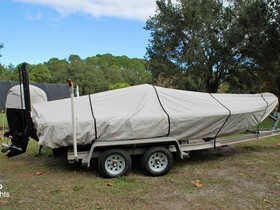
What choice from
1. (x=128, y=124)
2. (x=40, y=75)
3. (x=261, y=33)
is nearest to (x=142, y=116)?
(x=128, y=124)

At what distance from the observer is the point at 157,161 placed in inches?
235

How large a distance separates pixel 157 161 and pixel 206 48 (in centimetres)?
1818

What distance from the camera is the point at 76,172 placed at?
6160 millimetres

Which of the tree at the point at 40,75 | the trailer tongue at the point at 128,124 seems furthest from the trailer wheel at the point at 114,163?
the tree at the point at 40,75

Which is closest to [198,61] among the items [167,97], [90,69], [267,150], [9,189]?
[267,150]

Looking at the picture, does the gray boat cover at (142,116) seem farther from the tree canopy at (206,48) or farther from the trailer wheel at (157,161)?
the tree canopy at (206,48)

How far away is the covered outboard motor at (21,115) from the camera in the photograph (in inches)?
245

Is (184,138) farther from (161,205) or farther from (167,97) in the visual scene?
(161,205)

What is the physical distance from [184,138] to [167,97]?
3.08ft

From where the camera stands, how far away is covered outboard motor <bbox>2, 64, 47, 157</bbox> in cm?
622

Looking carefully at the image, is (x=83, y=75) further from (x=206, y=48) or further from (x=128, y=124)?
(x=128, y=124)

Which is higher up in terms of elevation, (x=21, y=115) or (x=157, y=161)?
(x=21, y=115)

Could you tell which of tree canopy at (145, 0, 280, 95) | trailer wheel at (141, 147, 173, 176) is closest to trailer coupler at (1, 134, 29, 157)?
trailer wheel at (141, 147, 173, 176)

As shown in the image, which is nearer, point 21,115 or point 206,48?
point 21,115
